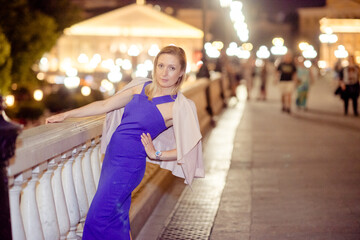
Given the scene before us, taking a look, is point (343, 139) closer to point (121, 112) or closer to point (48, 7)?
point (121, 112)

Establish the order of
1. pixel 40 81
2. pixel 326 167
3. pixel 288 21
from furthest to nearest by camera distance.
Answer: pixel 288 21
pixel 40 81
pixel 326 167

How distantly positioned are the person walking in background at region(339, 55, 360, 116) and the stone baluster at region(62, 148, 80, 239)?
14.8 meters

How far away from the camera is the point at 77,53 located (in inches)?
1882

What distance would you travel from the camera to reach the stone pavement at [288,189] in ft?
19.7

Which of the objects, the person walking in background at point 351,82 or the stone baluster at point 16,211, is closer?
the stone baluster at point 16,211

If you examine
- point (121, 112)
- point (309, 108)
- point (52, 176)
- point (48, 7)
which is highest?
point (48, 7)

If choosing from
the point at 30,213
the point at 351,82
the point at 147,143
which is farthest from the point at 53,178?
the point at 351,82

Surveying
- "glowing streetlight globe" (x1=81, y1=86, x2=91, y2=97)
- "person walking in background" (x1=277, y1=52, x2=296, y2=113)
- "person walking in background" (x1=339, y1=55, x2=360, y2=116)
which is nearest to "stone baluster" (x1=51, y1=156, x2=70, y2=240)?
"person walking in background" (x1=339, y1=55, x2=360, y2=116)

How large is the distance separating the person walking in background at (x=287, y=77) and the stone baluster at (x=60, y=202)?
15.4m

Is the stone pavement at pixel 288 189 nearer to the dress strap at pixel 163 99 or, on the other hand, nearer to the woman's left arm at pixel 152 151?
the woman's left arm at pixel 152 151

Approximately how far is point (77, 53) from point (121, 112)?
44.1m

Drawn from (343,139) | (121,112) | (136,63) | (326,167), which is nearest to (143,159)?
(121,112)

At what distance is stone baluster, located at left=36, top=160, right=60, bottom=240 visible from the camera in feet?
12.7

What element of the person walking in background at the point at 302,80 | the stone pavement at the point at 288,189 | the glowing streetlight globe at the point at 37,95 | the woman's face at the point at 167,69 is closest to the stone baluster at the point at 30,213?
the woman's face at the point at 167,69
